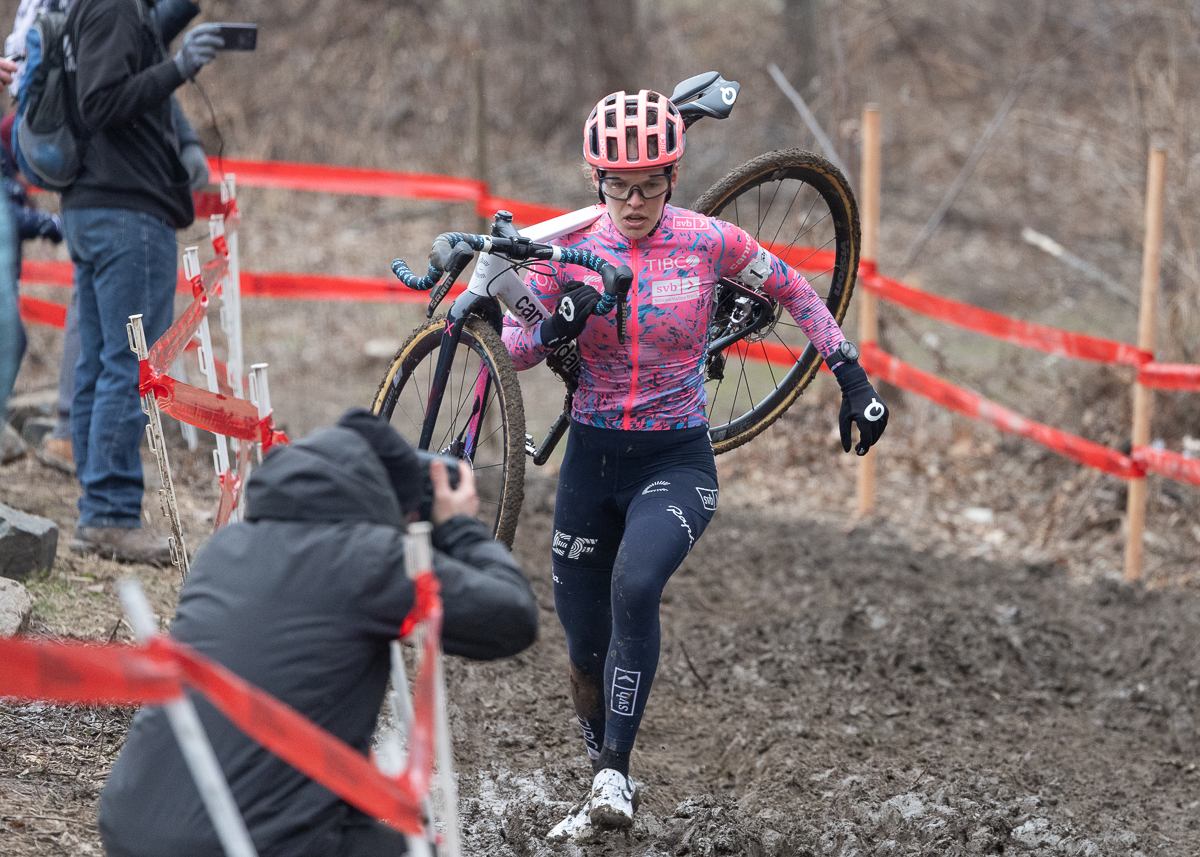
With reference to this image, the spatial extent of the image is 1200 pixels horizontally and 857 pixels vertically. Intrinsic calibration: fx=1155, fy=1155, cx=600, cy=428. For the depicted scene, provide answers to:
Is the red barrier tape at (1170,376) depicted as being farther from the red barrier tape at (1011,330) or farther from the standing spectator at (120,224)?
the standing spectator at (120,224)

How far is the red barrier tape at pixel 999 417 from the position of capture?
245 inches

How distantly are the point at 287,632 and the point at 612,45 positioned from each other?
43.2ft

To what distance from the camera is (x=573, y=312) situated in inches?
130

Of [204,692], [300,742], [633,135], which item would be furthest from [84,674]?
[633,135]

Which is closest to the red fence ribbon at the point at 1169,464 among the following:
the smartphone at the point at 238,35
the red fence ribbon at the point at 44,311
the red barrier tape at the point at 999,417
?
the red barrier tape at the point at 999,417

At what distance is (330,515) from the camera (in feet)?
7.26

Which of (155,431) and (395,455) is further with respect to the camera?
(155,431)

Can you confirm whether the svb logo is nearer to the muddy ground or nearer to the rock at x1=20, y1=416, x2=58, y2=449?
the muddy ground

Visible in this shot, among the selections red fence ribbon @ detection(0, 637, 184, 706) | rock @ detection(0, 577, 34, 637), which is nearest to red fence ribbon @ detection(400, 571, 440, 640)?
red fence ribbon @ detection(0, 637, 184, 706)

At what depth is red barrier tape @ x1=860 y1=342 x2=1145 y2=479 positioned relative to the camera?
6.23m

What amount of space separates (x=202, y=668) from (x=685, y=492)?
197 cm

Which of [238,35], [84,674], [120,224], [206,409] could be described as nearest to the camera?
[84,674]

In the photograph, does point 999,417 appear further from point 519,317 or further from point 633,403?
point 519,317

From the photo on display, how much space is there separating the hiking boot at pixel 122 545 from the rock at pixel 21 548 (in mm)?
299
